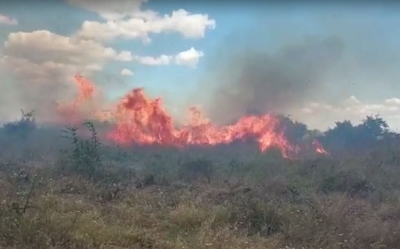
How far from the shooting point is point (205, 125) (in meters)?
25.5

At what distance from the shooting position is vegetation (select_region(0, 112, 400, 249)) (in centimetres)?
677

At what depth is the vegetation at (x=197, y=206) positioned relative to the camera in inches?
266

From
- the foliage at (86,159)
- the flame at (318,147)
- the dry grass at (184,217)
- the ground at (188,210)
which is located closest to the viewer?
the dry grass at (184,217)

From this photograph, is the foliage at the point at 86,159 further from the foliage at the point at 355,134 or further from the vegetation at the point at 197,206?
the foliage at the point at 355,134

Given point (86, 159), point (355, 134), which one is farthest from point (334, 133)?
point (86, 159)

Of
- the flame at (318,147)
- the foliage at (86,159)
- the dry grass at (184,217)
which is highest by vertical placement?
the flame at (318,147)

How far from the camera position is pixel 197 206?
958 centimetres

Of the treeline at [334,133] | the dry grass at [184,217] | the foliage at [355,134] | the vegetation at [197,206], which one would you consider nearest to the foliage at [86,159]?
the vegetation at [197,206]

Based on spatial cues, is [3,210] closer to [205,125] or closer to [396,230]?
[396,230]

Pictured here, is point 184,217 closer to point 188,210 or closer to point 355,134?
point 188,210

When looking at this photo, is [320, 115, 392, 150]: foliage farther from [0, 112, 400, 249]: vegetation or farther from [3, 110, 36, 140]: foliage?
[3, 110, 36, 140]: foliage

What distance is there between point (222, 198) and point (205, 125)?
1452 centimetres

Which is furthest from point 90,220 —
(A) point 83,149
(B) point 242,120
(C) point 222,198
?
(B) point 242,120

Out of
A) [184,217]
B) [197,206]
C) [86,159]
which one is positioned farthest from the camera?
[86,159]
